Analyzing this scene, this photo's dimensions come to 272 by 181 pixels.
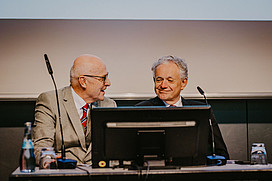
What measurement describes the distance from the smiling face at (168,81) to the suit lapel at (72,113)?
65 centimetres

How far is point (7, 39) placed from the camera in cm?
341

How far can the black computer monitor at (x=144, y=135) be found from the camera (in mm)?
1866

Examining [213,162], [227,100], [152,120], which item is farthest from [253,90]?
[152,120]

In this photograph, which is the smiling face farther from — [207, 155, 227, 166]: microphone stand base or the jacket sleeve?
[207, 155, 227, 166]: microphone stand base

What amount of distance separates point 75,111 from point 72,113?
3cm

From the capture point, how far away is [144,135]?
1.87m

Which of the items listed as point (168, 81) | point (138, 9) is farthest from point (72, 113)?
point (138, 9)

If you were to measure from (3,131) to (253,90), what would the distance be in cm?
228

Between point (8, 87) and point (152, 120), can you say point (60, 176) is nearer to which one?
point (152, 120)

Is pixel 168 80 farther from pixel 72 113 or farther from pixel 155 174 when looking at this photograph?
pixel 155 174

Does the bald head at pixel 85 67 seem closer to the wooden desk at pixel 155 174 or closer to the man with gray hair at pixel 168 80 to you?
the man with gray hair at pixel 168 80

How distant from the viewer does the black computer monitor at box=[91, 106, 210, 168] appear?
6.12 ft

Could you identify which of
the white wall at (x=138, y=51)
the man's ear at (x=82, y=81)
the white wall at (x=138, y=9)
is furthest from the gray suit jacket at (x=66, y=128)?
the white wall at (x=138, y=9)

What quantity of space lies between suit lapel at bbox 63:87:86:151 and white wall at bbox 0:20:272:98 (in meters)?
0.68
